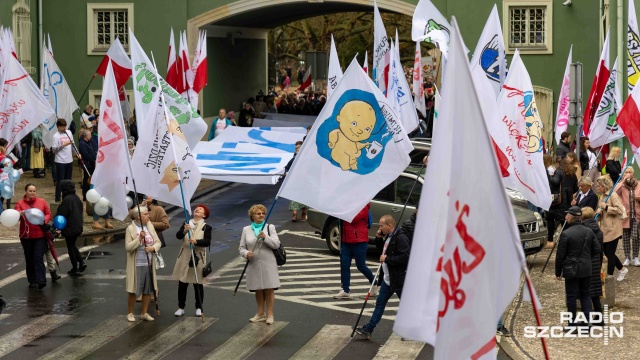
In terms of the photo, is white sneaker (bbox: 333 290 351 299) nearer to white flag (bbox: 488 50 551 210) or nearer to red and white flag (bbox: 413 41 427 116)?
white flag (bbox: 488 50 551 210)

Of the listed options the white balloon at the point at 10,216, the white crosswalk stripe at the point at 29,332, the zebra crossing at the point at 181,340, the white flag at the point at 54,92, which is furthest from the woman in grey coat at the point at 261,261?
the white flag at the point at 54,92

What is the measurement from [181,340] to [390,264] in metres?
2.57

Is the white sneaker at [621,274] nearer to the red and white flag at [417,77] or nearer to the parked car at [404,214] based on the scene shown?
the parked car at [404,214]

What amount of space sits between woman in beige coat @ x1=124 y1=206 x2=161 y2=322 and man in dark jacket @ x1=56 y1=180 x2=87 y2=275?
10.4ft

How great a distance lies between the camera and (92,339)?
48.2ft

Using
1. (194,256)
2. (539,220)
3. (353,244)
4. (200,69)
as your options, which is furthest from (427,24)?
(194,256)

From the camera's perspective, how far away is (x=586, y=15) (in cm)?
3538

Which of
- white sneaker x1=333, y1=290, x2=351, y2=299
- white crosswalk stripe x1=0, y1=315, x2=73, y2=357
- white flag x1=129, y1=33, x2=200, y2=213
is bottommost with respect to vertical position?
white crosswalk stripe x1=0, y1=315, x2=73, y2=357

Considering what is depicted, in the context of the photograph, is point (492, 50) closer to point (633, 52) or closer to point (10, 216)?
point (633, 52)

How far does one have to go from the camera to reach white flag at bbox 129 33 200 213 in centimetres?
1661

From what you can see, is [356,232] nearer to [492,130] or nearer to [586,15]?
[492,130]

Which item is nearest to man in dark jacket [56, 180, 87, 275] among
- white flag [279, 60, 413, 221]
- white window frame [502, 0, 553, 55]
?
white flag [279, 60, 413, 221]

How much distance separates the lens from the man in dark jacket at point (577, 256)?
14688mm

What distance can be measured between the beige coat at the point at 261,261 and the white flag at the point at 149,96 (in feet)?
11.7
